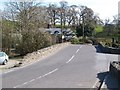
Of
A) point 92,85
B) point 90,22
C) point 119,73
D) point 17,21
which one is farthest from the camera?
point 90,22

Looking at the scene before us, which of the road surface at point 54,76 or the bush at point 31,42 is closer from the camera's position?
the road surface at point 54,76

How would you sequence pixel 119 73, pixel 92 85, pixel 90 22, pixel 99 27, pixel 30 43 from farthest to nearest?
pixel 99 27, pixel 90 22, pixel 30 43, pixel 92 85, pixel 119 73

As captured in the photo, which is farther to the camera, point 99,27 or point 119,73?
point 99,27

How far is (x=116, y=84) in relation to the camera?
15.8m

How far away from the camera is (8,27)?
5253cm

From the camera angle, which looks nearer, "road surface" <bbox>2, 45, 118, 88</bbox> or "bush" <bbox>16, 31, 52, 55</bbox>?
"road surface" <bbox>2, 45, 118, 88</bbox>

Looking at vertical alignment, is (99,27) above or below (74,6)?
below

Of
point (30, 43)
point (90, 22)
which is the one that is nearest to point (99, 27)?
point (90, 22)

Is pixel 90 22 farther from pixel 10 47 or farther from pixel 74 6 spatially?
pixel 10 47

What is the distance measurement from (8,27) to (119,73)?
128 ft

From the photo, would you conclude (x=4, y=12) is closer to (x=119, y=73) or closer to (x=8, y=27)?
(x=8, y=27)

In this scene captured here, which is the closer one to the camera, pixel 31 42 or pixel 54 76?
pixel 54 76

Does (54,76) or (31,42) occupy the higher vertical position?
(31,42)

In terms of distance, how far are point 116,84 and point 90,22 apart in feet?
356
